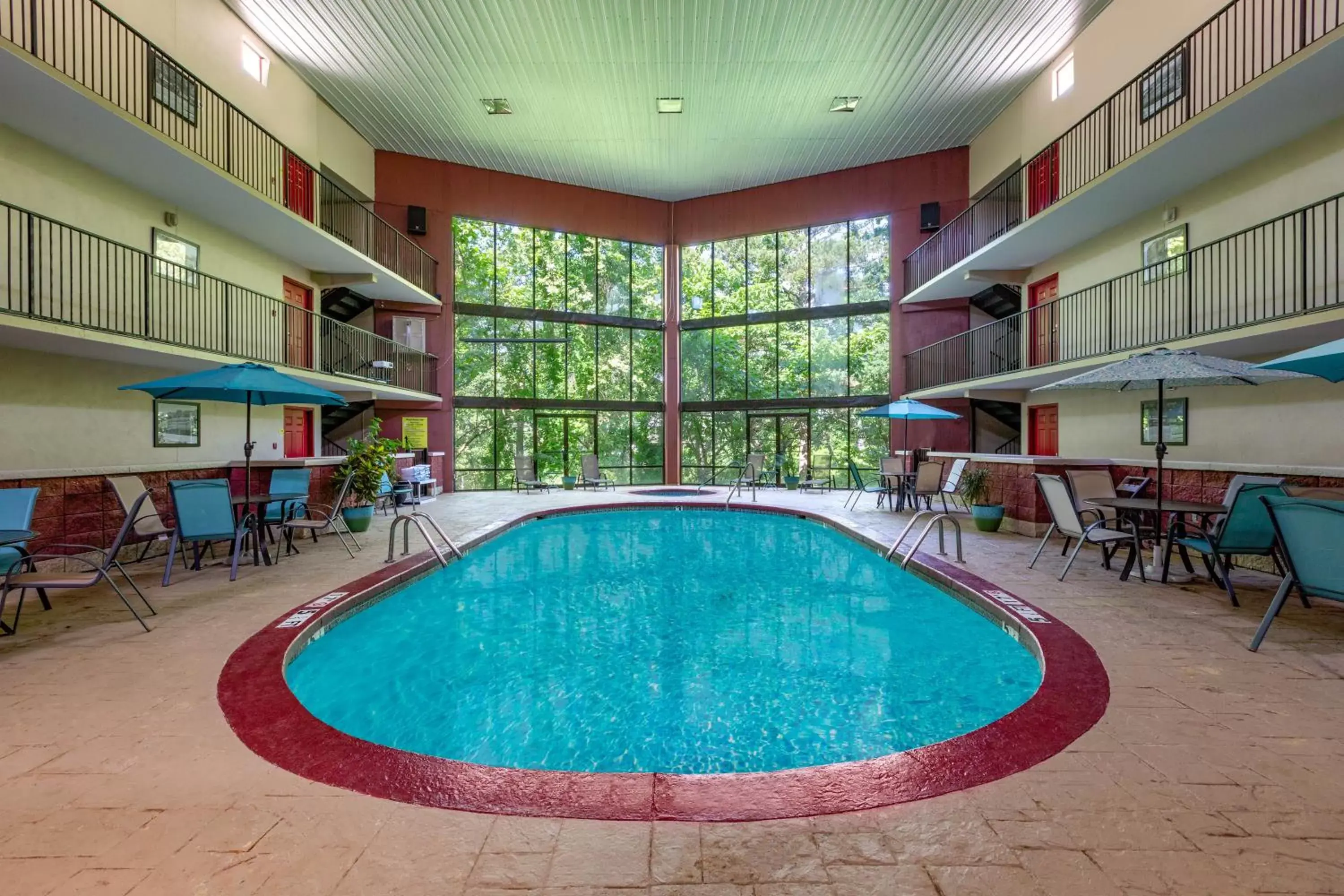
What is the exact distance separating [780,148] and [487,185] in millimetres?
7140

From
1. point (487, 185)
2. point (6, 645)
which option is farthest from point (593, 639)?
point (487, 185)

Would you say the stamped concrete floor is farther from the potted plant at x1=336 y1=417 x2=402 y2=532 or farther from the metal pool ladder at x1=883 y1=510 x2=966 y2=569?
the potted plant at x1=336 y1=417 x2=402 y2=532

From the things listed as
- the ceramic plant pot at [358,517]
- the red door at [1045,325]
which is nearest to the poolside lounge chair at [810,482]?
the red door at [1045,325]

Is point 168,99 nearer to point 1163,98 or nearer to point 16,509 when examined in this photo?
point 16,509

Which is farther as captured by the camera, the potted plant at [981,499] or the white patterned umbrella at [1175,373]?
the potted plant at [981,499]

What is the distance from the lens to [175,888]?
150 cm

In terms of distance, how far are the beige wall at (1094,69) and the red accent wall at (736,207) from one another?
153 centimetres

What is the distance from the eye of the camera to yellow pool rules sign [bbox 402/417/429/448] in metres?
13.9

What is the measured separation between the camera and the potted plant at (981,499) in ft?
26.3

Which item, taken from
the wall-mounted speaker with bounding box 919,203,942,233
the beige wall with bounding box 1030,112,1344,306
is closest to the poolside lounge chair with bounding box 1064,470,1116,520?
the beige wall with bounding box 1030,112,1344,306

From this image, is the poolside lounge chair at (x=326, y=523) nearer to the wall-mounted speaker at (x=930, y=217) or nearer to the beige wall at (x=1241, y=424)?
the beige wall at (x=1241, y=424)

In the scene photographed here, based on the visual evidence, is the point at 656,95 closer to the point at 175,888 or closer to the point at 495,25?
the point at 495,25

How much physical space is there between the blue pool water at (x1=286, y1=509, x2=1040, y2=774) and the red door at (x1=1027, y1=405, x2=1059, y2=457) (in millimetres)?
7135

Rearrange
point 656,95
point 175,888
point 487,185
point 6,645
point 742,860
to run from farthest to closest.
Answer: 1. point 487,185
2. point 656,95
3. point 6,645
4. point 742,860
5. point 175,888
